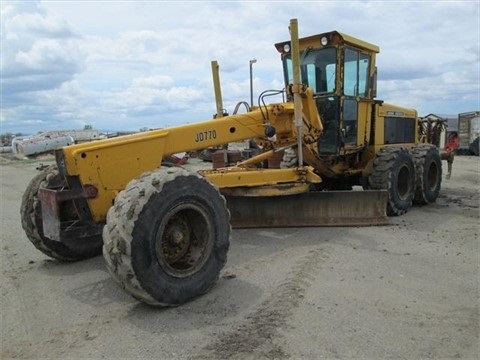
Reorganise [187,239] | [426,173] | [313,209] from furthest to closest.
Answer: [426,173] < [313,209] < [187,239]

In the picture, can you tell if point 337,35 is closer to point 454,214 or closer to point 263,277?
point 454,214

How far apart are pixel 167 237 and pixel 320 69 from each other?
195 inches

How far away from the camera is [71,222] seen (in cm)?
526

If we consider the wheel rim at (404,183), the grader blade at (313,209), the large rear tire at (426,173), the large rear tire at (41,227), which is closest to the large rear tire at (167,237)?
the large rear tire at (41,227)

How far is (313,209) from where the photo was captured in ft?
24.8

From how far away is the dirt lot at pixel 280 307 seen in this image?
12.1 ft

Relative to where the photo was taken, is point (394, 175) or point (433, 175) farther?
point (433, 175)

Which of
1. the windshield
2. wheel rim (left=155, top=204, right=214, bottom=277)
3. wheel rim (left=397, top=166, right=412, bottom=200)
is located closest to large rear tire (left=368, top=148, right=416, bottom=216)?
wheel rim (left=397, top=166, right=412, bottom=200)

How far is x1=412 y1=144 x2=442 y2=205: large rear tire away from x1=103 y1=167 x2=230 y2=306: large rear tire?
5798 mm

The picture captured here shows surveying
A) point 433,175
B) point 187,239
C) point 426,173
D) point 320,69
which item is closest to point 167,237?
point 187,239

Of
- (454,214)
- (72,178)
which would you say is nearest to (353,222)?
(454,214)

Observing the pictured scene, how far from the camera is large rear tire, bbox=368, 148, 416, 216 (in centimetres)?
829

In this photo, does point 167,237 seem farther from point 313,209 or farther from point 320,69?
Result: point 320,69

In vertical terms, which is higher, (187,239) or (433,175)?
(187,239)
